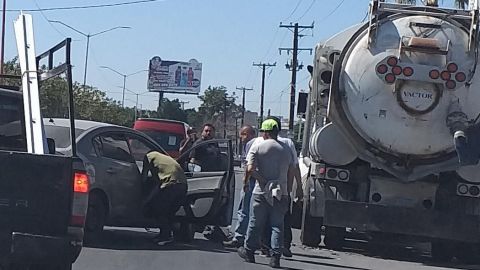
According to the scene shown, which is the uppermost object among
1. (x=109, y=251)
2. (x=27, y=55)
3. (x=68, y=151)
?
(x=27, y=55)

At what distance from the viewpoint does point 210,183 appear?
13820 mm

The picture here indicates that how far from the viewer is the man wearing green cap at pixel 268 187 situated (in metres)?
12.0

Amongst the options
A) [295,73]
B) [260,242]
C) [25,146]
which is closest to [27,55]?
[25,146]

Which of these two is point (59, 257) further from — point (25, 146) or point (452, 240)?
point (452, 240)

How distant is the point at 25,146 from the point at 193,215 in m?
4.55

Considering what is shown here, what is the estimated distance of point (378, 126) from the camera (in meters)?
13.2

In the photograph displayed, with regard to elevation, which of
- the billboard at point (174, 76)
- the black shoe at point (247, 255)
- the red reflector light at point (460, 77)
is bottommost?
the black shoe at point (247, 255)

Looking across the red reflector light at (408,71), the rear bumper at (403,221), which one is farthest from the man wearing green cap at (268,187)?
the red reflector light at (408,71)

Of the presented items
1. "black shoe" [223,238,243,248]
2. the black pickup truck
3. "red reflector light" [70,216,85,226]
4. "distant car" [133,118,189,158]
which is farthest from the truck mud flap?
"distant car" [133,118,189,158]

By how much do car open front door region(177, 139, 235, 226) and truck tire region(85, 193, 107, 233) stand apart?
3.84 ft

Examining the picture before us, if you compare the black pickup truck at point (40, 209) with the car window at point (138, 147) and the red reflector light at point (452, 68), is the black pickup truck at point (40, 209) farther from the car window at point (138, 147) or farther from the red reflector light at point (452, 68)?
the red reflector light at point (452, 68)

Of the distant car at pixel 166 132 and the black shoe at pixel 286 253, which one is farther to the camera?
the distant car at pixel 166 132

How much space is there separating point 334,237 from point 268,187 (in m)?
2.89

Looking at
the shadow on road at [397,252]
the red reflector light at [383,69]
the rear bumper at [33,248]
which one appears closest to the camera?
the rear bumper at [33,248]
